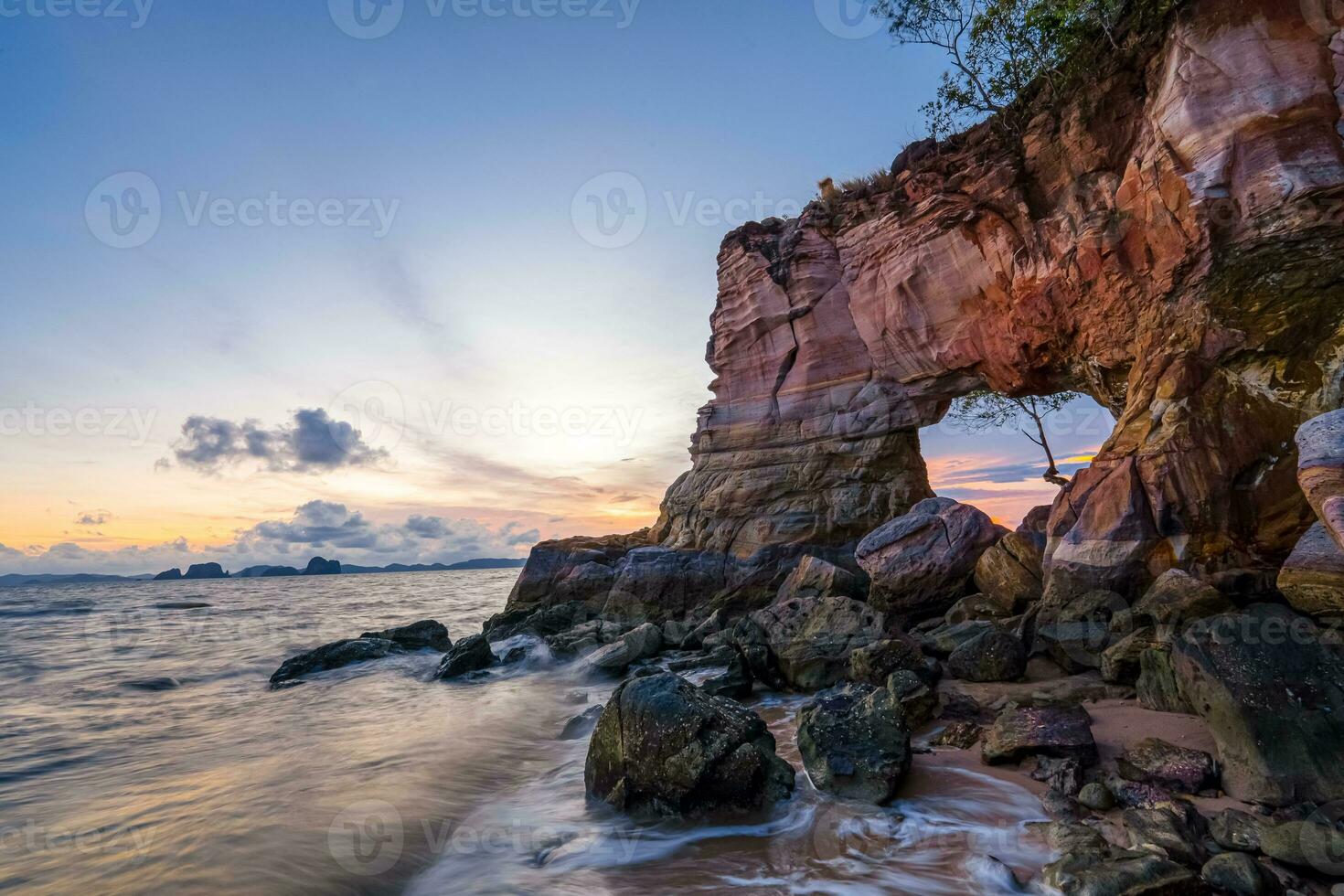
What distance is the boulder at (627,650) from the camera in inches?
512

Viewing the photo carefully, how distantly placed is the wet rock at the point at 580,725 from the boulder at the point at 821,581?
489cm

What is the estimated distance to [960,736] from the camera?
6.21 meters

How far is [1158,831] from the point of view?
3.93 metres

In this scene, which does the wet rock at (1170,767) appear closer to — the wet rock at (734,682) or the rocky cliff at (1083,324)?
the rocky cliff at (1083,324)

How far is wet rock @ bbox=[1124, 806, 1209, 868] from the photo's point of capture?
147 inches

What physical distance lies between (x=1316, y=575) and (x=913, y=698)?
4541 millimetres

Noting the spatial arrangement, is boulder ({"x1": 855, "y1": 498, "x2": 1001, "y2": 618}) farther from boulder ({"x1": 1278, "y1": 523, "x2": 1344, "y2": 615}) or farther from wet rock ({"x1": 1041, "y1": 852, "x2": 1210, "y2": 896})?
wet rock ({"x1": 1041, "y1": 852, "x2": 1210, "y2": 896})

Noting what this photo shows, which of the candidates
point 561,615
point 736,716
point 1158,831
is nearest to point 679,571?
point 561,615

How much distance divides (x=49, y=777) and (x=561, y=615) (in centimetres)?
1110

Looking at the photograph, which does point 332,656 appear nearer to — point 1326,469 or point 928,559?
point 928,559

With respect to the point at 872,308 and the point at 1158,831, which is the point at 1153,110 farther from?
the point at 1158,831

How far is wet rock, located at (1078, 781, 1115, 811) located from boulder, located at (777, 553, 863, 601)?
7.50m

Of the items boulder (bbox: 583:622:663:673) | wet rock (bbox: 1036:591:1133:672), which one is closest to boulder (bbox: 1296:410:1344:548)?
wet rock (bbox: 1036:591:1133:672)

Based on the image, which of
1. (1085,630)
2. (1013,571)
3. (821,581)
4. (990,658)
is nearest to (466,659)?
(821,581)
